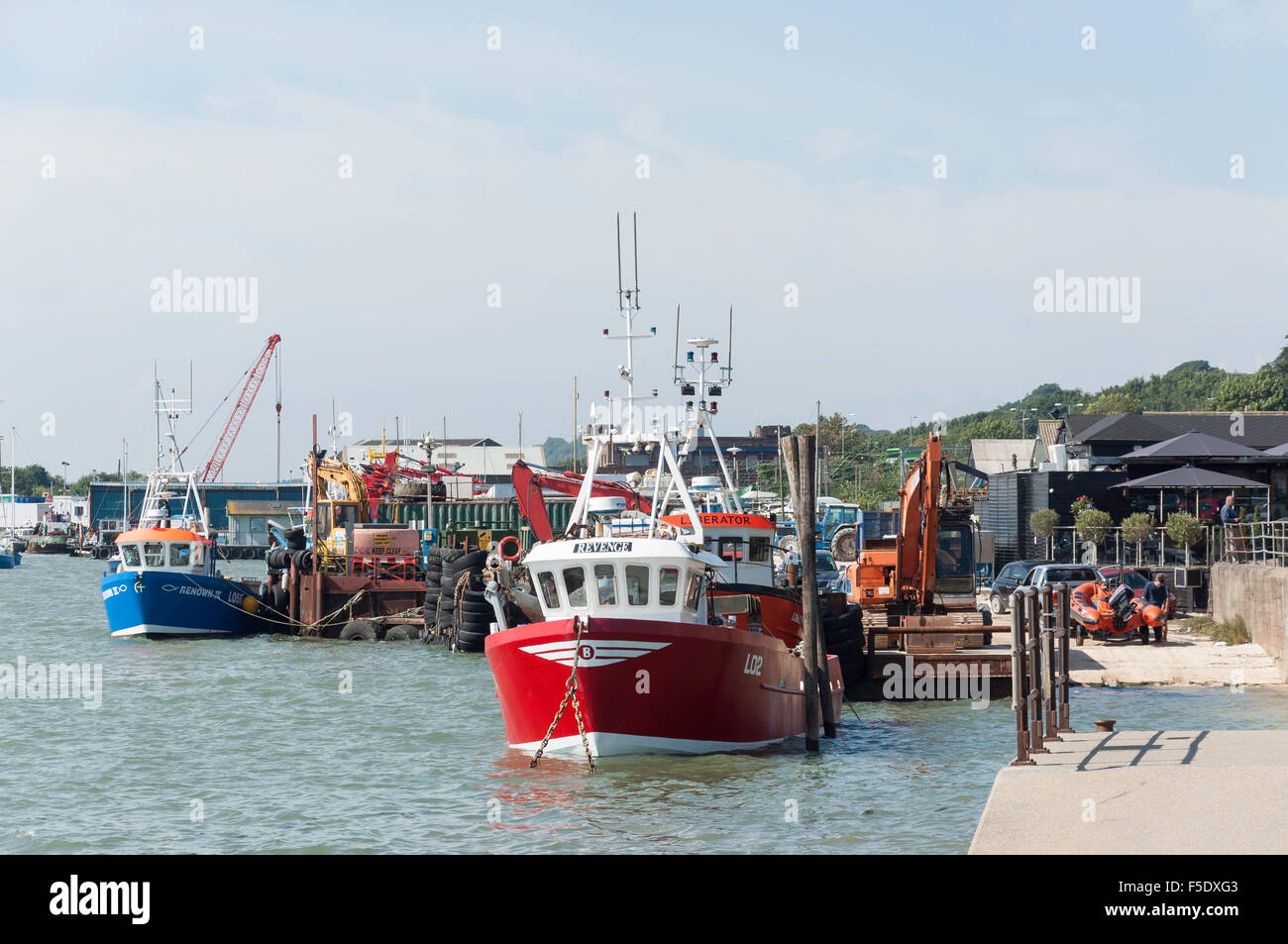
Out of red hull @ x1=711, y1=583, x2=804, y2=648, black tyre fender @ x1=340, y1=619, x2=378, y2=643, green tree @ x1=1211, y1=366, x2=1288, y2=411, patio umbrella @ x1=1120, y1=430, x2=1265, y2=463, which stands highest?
green tree @ x1=1211, y1=366, x2=1288, y2=411

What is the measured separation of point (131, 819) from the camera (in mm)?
17438

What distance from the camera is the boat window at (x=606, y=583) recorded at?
19.9 metres

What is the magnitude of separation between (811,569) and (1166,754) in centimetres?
749

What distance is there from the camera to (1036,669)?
48.1ft

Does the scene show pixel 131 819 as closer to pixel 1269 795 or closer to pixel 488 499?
pixel 1269 795

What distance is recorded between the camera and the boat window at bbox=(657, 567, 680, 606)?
20.0 meters

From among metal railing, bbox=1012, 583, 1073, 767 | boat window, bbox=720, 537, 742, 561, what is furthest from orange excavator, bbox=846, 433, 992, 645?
metal railing, bbox=1012, 583, 1073, 767

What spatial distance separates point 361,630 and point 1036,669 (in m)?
A: 33.5

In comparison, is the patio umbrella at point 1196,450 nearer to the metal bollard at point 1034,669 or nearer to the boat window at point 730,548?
the boat window at point 730,548

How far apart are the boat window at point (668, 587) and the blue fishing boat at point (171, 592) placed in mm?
29345

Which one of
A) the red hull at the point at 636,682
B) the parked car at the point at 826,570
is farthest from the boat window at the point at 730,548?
the parked car at the point at 826,570

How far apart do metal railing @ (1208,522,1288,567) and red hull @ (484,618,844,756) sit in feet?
52.2

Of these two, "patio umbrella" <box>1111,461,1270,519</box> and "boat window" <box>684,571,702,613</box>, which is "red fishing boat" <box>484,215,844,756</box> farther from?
"patio umbrella" <box>1111,461,1270,519</box>
